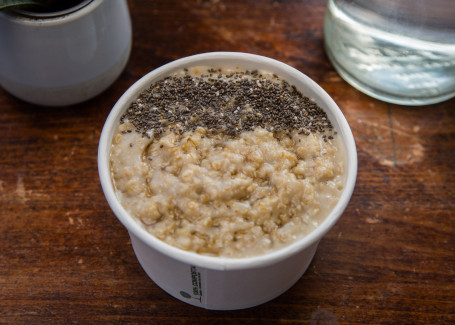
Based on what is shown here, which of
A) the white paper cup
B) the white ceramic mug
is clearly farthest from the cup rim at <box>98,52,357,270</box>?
the white ceramic mug

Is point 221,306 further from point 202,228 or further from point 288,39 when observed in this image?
point 288,39

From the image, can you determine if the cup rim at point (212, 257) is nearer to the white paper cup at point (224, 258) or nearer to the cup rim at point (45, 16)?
the white paper cup at point (224, 258)

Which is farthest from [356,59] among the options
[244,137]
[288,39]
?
[244,137]

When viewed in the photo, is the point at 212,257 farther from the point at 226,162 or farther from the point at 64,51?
the point at 64,51

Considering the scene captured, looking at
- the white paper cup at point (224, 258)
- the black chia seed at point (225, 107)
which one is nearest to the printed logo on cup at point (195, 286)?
the white paper cup at point (224, 258)

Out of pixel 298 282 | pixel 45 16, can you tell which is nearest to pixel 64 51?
pixel 45 16
